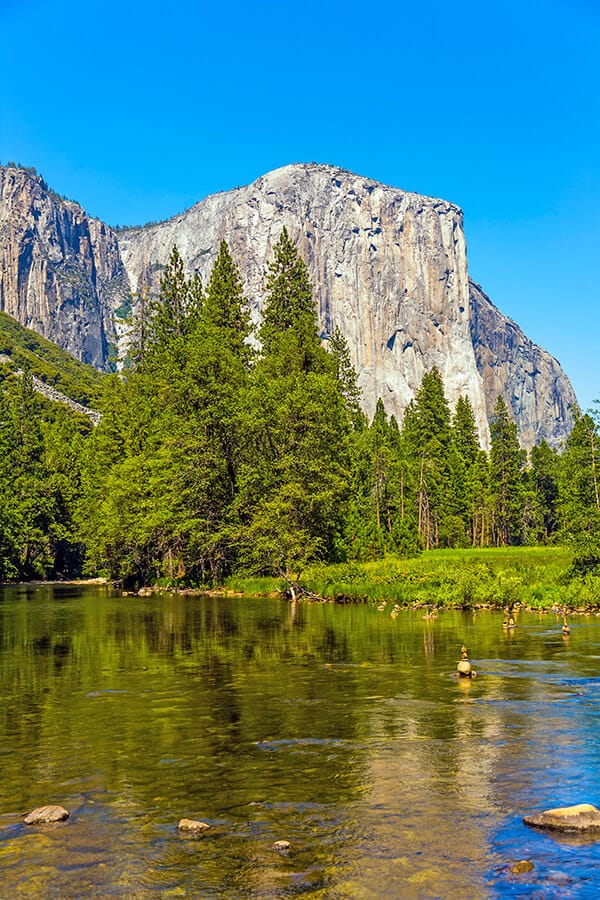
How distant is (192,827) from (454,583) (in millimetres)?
37817

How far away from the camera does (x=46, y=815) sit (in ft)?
36.3

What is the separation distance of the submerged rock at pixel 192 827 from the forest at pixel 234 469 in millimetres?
38237

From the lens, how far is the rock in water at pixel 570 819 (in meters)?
10.3

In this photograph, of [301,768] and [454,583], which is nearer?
[301,768]

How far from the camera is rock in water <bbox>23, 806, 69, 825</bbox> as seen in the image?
11.0 m

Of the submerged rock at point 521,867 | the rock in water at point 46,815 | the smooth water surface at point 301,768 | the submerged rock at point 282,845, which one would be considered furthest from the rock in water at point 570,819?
the rock in water at point 46,815

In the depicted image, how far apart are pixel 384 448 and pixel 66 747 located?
298 ft

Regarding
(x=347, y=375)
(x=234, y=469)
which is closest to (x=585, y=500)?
(x=234, y=469)

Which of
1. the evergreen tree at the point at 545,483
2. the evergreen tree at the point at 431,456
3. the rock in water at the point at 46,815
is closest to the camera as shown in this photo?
the rock in water at the point at 46,815

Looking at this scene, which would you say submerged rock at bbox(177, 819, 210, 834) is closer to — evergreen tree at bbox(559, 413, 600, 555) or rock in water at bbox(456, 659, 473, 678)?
rock in water at bbox(456, 659, 473, 678)

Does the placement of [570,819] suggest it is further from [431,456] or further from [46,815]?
[431,456]

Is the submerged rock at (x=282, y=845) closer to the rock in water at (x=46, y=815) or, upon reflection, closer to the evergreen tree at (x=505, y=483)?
the rock in water at (x=46, y=815)

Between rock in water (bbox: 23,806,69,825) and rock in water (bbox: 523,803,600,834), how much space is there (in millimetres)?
5900

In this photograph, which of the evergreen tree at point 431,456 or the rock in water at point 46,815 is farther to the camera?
the evergreen tree at point 431,456
